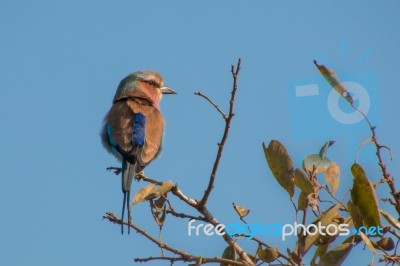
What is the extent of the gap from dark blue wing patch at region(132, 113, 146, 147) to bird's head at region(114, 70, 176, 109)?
626mm

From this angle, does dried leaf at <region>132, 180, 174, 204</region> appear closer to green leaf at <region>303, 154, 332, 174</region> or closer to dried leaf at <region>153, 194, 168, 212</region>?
dried leaf at <region>153, 194, 168, 212</region>

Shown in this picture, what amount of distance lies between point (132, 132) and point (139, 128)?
0.07 meters

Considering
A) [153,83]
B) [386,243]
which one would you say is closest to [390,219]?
[386,243]

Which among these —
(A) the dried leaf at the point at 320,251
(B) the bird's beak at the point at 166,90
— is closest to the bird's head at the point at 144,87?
(B) the bird's beak at the point at 166,90

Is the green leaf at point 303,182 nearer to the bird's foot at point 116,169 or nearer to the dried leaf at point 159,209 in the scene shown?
the dried leaf at point 159,209

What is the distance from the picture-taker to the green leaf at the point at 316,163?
2.84m

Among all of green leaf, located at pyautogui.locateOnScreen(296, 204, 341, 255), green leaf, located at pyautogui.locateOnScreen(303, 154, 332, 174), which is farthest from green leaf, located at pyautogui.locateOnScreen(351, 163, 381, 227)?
green leaf, located at pyautogui.locateOnScreen(303, 154, 332, 174)

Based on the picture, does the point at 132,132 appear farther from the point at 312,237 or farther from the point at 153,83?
the point at 312,237

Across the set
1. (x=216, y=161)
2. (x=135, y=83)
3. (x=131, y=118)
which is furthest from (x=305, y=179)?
(x=135, y=83)

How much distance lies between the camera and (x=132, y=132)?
207 inches

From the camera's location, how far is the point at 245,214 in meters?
2.95

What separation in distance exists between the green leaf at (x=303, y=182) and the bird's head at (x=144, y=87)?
3.40m

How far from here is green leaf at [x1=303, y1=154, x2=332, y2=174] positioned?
284 centimetres

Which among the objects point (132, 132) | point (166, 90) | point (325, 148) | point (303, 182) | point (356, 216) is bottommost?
point (356, 216)
